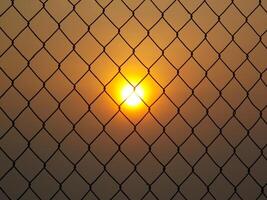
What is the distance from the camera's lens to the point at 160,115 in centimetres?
289

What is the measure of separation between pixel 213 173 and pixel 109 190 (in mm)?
674

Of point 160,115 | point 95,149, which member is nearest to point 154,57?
point 160,115

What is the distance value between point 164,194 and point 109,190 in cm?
38

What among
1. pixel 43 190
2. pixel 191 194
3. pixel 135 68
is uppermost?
pixel 135 68

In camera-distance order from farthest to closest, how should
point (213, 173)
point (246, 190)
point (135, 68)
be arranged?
point (213, 173), point (246, 190), point (135, 68)

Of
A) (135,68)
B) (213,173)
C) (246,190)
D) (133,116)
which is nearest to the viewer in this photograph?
(133,116)

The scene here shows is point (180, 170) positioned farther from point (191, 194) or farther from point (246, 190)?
point (246, 190)

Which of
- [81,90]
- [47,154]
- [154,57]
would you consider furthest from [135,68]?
[47,154]

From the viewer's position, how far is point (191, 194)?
3.13 metres

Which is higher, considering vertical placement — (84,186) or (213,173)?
(213,173)

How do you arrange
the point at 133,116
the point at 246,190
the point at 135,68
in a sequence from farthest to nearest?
the point at 246,190 < the point at 135,68 < the point at 133,116

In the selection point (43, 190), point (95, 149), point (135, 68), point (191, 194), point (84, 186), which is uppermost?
point (135, 68)

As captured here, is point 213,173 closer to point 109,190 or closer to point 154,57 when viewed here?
point 109,190

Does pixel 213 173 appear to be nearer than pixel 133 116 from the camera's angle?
No
